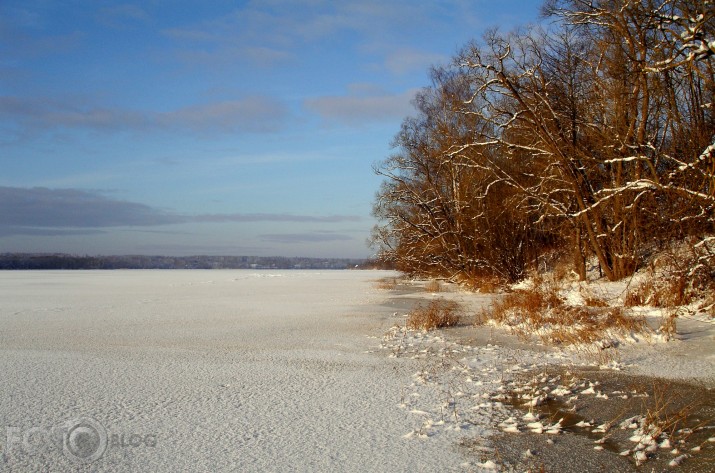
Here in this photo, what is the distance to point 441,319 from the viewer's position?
37.7ft

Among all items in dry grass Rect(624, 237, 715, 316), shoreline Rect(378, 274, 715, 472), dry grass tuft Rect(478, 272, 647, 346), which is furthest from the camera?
dry grass Rect(624, 237, 715, 316)

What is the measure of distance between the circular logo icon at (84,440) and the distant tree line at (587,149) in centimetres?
994

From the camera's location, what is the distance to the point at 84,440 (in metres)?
4.67

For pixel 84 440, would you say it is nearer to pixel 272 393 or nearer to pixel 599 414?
pixel 272 393

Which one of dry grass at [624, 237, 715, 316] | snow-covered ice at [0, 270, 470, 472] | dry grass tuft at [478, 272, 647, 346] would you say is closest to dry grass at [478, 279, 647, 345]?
dry grass tuft at [478, 272, 647, 346]

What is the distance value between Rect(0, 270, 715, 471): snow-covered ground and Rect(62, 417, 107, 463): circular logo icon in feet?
0.06

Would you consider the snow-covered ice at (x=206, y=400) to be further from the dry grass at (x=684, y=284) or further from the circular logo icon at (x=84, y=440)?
the dry grass at (x=684, y=284)

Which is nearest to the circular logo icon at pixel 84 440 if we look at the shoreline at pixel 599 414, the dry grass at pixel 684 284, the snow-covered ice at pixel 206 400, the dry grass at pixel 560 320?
the snow-covered ice at pixel 206 400

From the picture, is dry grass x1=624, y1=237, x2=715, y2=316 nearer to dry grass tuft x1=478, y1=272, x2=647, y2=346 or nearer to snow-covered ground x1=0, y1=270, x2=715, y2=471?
dry grass tuft x1=478, y1=272, x2=647, y2=346

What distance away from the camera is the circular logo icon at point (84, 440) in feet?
14.3

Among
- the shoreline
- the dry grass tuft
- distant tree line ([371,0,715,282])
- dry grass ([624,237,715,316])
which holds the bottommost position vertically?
the shoreline

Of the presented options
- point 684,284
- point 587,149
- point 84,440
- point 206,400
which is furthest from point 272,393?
point 587,149

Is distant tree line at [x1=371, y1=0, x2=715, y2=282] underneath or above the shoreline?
above

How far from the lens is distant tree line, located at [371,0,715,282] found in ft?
39.0
